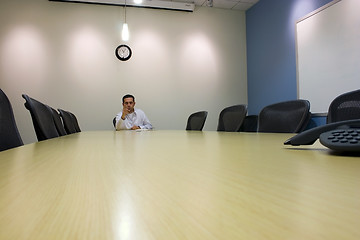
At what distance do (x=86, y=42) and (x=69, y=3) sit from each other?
68 cm

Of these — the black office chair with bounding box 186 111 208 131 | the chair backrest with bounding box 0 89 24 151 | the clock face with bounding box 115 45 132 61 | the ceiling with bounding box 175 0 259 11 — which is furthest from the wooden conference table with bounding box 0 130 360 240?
the ceiling with bounding box 175 0 259 11

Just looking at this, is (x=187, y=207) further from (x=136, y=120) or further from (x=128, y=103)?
(x=136, y=120)

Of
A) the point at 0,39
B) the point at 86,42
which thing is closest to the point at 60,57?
the point at 86,42

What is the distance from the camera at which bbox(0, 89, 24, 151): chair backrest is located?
1.04m

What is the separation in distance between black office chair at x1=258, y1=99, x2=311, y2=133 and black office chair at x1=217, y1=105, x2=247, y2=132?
0.31 metres

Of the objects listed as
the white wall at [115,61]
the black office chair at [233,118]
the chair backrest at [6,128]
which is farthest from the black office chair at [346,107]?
the white wall at [115,61]

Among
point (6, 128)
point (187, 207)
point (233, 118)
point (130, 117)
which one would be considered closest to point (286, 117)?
point (233, 118)

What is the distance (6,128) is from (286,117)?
1575 mm

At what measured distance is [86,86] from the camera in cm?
418

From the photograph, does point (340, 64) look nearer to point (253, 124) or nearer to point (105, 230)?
point (253, 124)

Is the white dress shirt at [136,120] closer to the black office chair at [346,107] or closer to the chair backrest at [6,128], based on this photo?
the chair backrest at [6,128]

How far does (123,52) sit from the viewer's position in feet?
14.2

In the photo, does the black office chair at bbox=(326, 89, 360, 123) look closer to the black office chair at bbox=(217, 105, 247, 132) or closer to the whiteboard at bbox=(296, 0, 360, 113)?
the black office chair at bbox=(217, 105, 247, 132)

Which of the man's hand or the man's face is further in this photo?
the man's face
